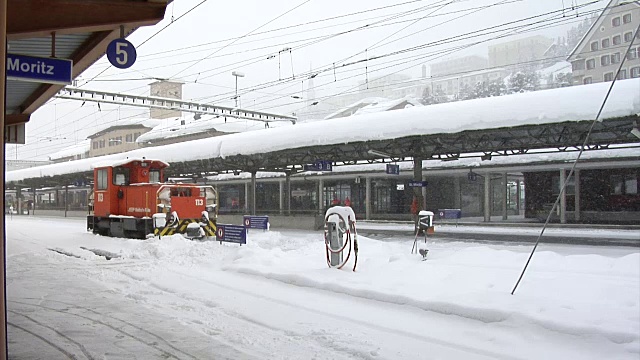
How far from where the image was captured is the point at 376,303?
7.87 m

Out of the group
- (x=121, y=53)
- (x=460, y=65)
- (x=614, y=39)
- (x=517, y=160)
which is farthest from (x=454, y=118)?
(x=460, y=65)

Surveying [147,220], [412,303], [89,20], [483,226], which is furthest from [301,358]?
[483,226]

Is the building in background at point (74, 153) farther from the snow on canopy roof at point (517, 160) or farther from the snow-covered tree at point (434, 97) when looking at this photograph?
the snow-covered tree at point (434, 97)

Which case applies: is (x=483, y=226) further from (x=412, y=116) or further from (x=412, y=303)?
(x=412, y=303)

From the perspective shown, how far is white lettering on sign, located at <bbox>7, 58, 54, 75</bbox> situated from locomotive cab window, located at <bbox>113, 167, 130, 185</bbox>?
11665 millimetres

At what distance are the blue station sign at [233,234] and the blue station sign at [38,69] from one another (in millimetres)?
7218

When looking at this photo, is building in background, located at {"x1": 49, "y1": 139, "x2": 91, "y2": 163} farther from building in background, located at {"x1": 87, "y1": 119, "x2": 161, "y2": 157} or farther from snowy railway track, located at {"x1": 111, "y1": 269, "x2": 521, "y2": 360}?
snowy railway track, located at {"x1": 111, "y1": 269, "x2": 521, "y2": 360}

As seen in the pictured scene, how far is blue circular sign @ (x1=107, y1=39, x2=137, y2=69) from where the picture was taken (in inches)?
307

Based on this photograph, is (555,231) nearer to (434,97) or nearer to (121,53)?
(121,53)

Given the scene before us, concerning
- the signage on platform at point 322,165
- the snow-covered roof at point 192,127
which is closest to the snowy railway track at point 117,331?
the signage on platform at point 322,165

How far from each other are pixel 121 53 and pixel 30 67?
4.13 ft

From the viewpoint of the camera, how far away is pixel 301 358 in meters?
5.25

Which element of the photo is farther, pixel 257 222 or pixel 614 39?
pixel 257 222

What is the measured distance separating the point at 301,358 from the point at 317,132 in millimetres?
16175
